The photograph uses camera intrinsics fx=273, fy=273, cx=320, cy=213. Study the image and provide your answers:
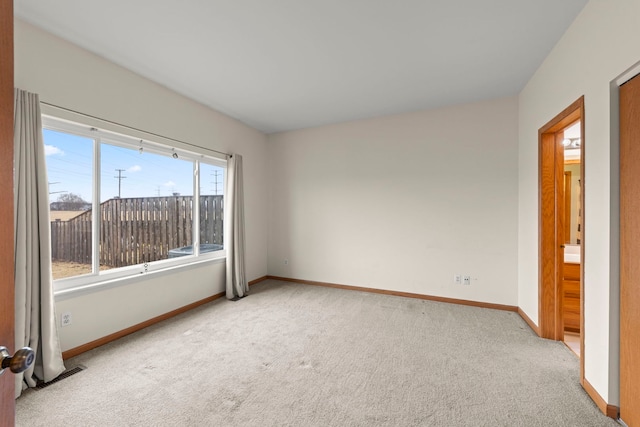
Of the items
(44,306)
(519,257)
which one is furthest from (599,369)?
(44,306)

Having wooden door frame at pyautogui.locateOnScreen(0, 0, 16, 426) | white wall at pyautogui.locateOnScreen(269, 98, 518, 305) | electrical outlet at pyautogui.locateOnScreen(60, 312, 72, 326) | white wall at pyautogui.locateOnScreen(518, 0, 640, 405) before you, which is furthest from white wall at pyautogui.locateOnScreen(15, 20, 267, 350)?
white wall at pyautogui.locateOnScreen(518, 0, 640, 405)

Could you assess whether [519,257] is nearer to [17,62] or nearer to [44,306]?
[44,306]

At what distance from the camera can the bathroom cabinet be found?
2.81 meters

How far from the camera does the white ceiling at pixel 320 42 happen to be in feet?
6.31

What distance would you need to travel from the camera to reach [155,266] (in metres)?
3.15

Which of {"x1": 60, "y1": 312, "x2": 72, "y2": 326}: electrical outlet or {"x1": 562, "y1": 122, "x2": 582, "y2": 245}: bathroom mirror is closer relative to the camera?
{"x1": 60, "y1": 312, "x2": 72, "y2": 326}: electrical outlet

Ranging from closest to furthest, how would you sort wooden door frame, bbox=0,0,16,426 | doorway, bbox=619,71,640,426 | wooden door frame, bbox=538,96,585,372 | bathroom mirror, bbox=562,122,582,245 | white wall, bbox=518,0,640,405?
1. wooden door frame, bbox=0,0,16,426
2. doorway, bbox=619,71,640,426
3. white wall, bbox=518,0,640,405
4. wooden door frame, bbox=538,96,585,372
5. bathroom mirror, bbox=562,122,582,245

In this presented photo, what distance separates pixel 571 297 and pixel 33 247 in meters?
4.83

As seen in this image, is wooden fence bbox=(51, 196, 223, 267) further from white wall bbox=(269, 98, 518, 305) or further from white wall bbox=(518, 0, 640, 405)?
white wall bbox=(518, 0, 640, 405)

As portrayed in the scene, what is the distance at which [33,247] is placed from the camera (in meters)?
2.02

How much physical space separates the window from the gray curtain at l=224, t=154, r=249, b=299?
20cm

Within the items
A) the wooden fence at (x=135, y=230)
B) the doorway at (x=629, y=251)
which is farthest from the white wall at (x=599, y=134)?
the wooden fence at (x=135, y=230)

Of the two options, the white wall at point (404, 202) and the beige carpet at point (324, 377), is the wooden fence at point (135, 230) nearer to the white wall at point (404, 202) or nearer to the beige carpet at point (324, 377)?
the beige carpet at point (324, 377)

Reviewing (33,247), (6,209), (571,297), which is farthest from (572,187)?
(33,247)
